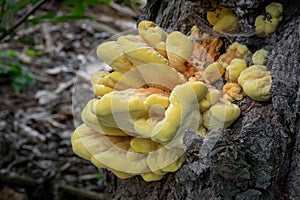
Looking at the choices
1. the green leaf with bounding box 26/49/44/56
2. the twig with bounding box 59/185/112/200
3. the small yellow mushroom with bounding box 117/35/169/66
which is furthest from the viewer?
the green leaf with bounding box 26/49/44/56

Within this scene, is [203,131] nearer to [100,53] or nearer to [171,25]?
[100,53]

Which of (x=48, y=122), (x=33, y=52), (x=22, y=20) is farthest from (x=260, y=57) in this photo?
(x=33, y=52)

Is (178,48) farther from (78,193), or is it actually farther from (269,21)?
(78,193)

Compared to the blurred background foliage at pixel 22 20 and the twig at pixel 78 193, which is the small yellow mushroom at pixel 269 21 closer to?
the blurred background foliage at pixel 22 20

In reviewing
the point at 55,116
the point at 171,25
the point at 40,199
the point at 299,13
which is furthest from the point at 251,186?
the point at 55,116

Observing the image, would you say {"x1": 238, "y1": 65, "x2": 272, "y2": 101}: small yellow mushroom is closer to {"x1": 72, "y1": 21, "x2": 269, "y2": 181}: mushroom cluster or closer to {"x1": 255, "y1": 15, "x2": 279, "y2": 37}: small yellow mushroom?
{"x1": 72, "y1": 21, "x2": 269, "y2": 181}: mushroom cluster

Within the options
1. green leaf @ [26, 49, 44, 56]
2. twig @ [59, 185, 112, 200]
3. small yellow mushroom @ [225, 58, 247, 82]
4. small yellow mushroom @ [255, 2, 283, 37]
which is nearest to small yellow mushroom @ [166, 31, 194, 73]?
small yellow mushroom @ [225, 58, 247, 82]
